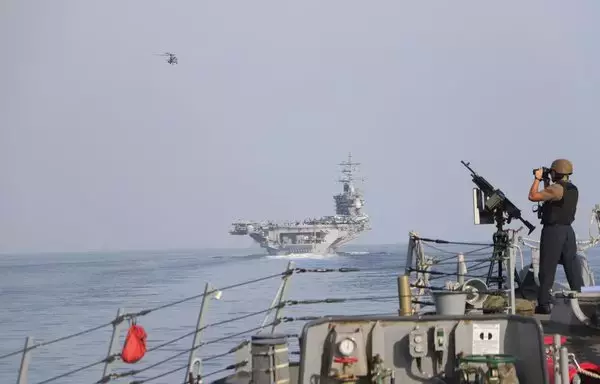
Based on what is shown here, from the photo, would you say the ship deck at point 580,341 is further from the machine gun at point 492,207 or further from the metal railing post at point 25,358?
the metal railing post at point 25,358

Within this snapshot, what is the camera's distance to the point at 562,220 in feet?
32.8

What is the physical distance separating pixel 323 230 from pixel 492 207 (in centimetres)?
15308

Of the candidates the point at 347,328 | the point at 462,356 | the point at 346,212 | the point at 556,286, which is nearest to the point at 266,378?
the point at 347,328

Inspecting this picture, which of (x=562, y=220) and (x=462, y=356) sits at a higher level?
(x=562, y=220)

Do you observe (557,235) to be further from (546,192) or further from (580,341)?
(580,341)

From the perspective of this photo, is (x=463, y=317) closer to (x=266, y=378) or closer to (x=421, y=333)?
(x=421, y=333)

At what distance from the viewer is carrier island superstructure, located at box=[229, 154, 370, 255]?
165125 millimetres

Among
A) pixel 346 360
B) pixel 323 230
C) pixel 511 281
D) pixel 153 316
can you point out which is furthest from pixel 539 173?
pixel 323 230

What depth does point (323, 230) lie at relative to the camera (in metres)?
164

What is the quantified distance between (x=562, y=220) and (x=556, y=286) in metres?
1.21

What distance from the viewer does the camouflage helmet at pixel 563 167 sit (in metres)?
9.88

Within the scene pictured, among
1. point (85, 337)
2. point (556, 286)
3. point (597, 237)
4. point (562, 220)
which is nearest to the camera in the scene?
point (562, 220)

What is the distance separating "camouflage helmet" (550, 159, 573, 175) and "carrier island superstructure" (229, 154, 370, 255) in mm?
153696

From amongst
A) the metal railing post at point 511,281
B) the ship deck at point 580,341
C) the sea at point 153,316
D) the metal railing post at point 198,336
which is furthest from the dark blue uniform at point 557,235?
the metal railing post at point 198,336
